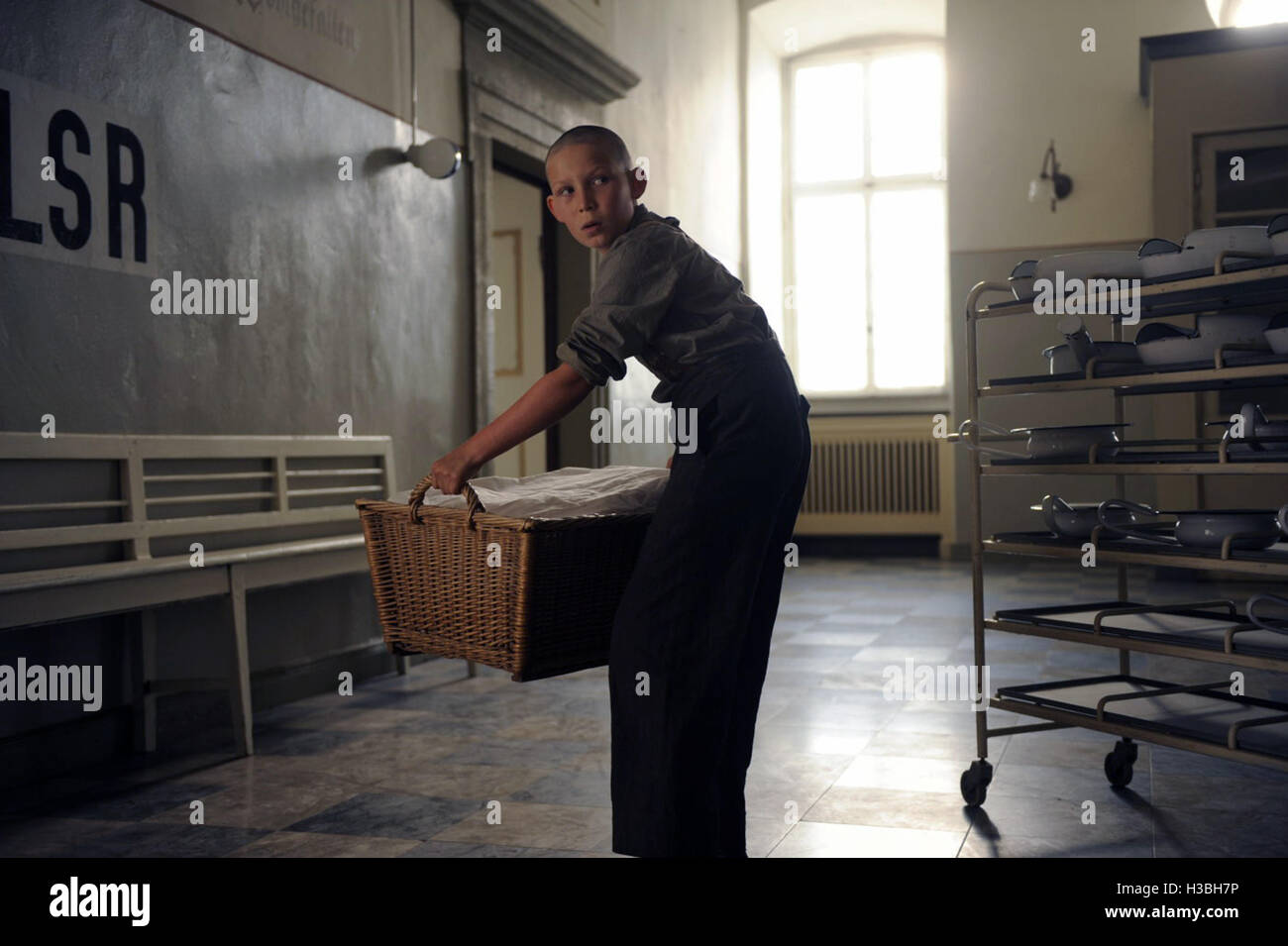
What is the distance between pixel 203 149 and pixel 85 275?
669mm

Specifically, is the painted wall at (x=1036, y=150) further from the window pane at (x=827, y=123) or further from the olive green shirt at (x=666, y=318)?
the olive green shirt at (x=666, y=318)

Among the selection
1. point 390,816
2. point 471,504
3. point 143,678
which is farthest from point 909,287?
point 471,504

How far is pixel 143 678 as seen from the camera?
3381 mm

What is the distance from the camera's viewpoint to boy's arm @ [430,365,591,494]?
1622 millimetres

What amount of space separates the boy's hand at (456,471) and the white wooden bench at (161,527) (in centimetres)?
152

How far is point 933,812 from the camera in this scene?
2736mm

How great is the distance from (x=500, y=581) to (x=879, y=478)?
25.6 feet

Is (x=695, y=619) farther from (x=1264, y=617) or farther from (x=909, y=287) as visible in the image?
(x=909, y=287)

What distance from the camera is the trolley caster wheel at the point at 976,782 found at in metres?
2.71

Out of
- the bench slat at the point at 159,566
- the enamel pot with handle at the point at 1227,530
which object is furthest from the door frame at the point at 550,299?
the enamel pot with handle at the point at 1227,530

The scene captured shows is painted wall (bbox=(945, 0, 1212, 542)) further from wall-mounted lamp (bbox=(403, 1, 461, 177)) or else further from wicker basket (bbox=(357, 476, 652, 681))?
wicker basket (bbox=(357, 476, 652, 681))
